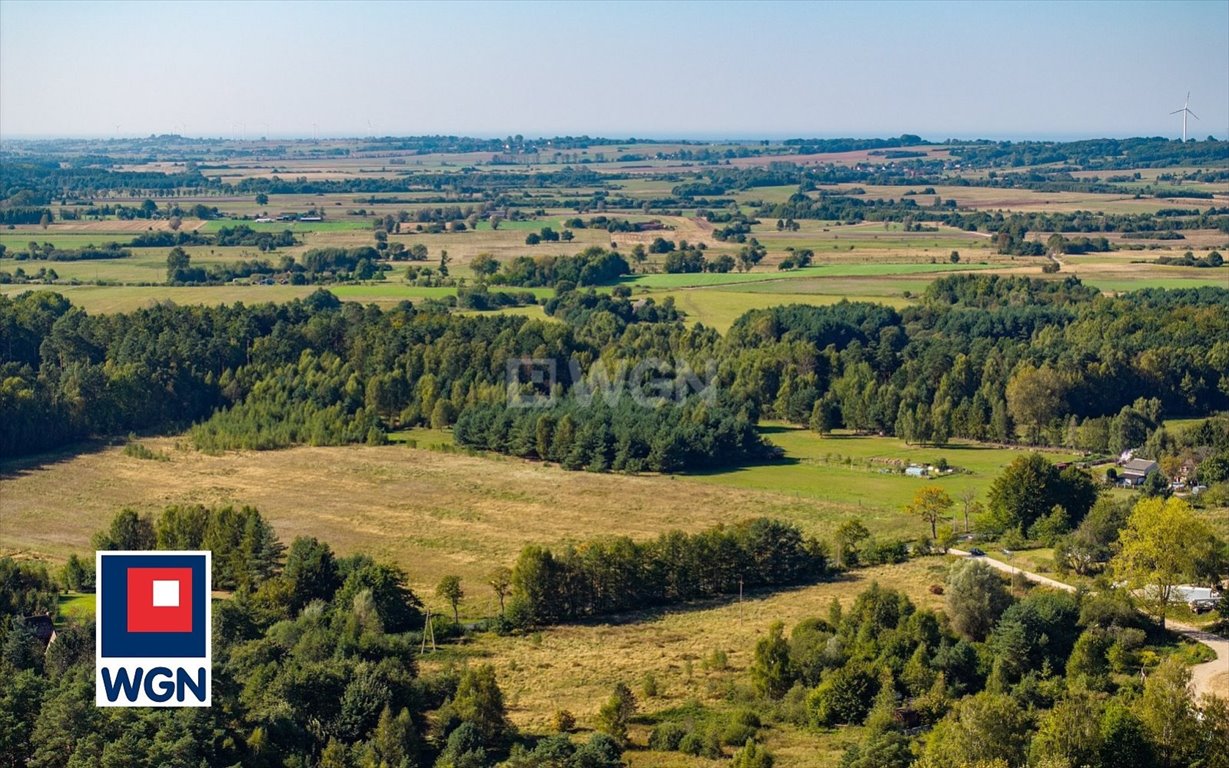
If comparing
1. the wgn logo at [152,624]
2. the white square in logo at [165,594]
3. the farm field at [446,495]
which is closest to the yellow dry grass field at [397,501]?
the farm field at [446,495]

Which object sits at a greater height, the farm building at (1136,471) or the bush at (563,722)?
the farm building at (1136,471)

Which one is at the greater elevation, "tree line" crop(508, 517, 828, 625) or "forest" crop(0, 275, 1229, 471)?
"forest" crop(0, 275, 1229, 471)

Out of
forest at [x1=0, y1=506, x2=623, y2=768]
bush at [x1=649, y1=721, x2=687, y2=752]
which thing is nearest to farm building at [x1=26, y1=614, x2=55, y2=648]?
forest at [x1=0, y1=506, x2=623, y2=768]

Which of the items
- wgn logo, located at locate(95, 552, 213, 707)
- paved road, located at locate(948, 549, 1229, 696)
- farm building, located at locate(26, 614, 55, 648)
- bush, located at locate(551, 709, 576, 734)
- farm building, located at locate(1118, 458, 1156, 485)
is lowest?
bush, located at locate(551, 709, 576, 734)

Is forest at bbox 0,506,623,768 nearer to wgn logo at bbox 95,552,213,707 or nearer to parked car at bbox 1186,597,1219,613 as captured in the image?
wgn logo at bbox 95,552,213,707

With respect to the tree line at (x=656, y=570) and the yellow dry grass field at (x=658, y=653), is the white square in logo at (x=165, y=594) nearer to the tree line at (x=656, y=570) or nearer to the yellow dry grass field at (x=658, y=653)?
the yellow dry grass field at (x=658, y=653)

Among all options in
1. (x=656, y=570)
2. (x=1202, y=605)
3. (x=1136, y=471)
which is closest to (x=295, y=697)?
(x=656, y=570)

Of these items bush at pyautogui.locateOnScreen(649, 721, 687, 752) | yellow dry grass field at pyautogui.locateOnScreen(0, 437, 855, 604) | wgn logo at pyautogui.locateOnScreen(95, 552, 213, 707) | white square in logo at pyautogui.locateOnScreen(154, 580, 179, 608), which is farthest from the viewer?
yellow dry grass field at pyautogui.locateOnScreen(0, 437, 855, 604)
